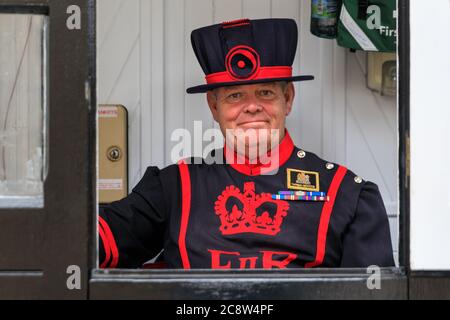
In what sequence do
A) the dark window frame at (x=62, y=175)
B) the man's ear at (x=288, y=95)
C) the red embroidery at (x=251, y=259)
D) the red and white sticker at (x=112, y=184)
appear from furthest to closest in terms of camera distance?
the red and white sticker at (x=112, y=184)
the man's ear at (x=288, y=95)
the red embroidery at (x=251, y=259)
the dark window frame at (x=62, y=175)

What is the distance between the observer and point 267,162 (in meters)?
2.64

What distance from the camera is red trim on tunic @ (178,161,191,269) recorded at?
8.20 ft

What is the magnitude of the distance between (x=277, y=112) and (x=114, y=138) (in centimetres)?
56

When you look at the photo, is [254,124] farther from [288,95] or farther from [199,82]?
[199,82]

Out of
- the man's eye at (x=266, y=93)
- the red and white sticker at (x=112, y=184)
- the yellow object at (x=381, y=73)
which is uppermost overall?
the yellow object at (x=381, y=73)

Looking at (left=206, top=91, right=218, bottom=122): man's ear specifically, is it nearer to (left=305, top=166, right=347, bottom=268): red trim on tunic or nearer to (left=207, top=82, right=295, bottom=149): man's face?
(left=207, top=82, right=295, bottom=149): man's face

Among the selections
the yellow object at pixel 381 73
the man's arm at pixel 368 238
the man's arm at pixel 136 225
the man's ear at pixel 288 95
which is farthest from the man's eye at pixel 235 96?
the yellow object at pixel 381 73

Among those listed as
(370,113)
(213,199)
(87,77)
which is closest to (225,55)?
(213,199)

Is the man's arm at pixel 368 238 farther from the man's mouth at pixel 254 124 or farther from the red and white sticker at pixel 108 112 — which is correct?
the red and white sticker at pixel 108 112

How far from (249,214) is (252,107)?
282 mm

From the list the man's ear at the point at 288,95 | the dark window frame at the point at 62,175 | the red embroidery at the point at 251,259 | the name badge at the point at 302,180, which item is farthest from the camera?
the man's ear at the point at 288,95

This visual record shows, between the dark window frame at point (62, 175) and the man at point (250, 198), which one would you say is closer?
the dark window frame at point (62, 175)

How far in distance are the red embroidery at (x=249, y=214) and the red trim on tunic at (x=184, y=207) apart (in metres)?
0.08

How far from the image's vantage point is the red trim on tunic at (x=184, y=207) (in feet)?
8.20
